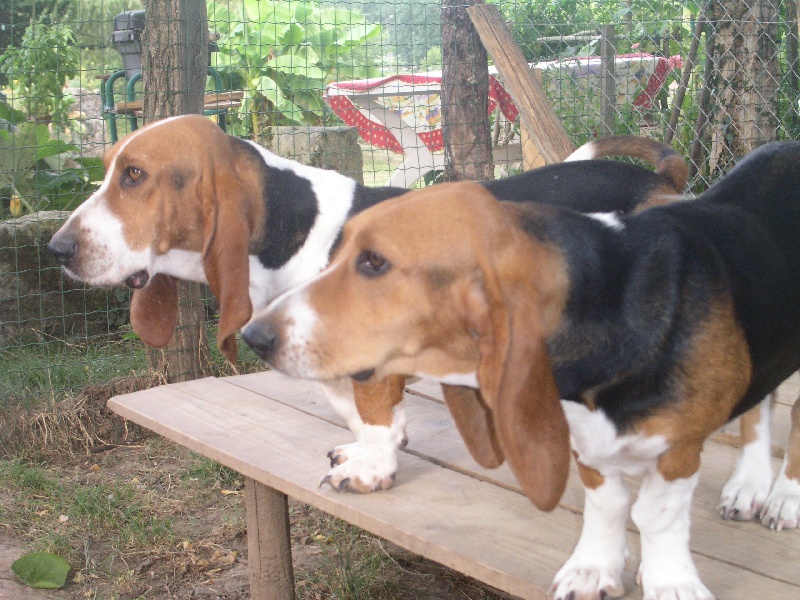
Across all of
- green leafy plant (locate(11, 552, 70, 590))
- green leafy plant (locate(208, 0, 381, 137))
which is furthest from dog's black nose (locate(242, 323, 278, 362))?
green leafy plant (locate(208, 0, 381, 137))

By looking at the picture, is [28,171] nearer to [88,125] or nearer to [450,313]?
[450,313]

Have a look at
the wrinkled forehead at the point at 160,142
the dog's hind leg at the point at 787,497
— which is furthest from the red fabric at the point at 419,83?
Answer: the dog's hind leg at the point at 787,497

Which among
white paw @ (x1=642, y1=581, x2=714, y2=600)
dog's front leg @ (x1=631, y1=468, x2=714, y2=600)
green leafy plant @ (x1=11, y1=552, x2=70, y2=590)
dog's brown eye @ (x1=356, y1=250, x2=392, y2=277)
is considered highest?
dog's brown eye @ (x1=356, y1=250, x2=392, y2=277)

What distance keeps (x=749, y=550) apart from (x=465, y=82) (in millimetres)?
4208

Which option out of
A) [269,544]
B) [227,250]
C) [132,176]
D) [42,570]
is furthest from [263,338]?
[42,570]

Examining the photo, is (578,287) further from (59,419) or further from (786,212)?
(59,419)

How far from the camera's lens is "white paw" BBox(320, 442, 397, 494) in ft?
9.94

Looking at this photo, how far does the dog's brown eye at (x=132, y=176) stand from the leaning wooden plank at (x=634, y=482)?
122 centimetres

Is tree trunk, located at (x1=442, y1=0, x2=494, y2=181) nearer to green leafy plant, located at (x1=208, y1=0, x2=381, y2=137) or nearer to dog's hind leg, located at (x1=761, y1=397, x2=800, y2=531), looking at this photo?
green leafy plant, located at (x1=208, y1=0, x2=381, y2=137)

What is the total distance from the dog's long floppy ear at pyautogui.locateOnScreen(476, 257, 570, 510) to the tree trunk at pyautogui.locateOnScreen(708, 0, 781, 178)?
18.4 feet

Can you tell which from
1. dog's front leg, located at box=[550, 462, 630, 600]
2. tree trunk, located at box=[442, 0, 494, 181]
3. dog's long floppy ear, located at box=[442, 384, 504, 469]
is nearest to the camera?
dog's front leg, located at box=[550, 462, 630, 600]

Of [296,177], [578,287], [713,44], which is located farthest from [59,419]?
[713,44]

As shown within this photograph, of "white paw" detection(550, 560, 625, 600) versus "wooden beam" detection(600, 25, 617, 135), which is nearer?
"white paw" detection(550, 560, 625, 600)

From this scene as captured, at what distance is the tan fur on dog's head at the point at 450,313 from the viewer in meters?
1.92
